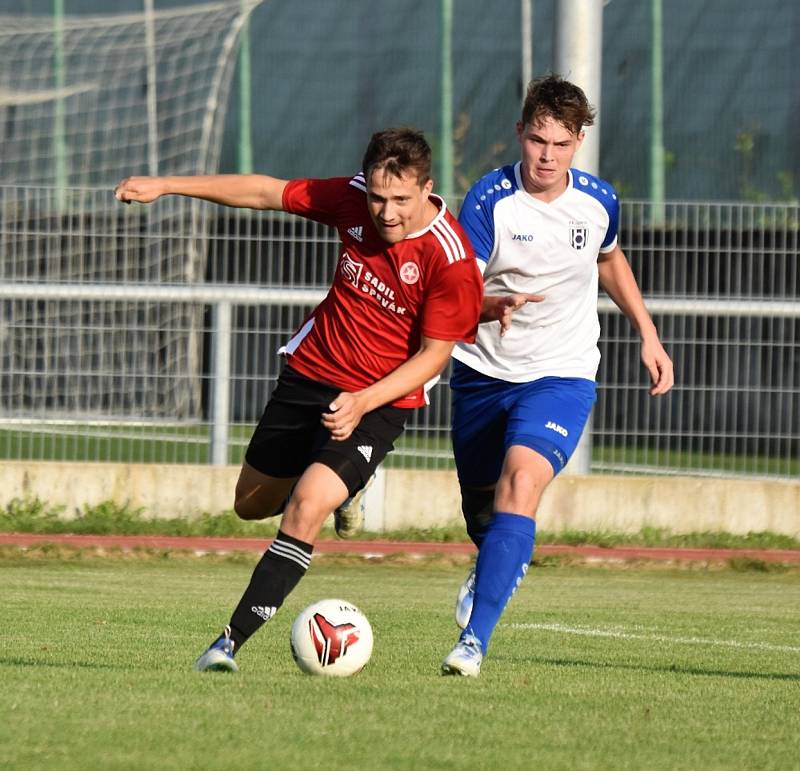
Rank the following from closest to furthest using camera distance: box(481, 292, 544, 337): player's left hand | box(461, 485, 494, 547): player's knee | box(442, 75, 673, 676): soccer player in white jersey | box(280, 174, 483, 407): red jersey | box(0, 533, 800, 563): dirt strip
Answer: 1. box(280, 174, 483, 407): red jersey
2. box(481, 292, 544, 337): player's left hand
3. box(442, 75, 673, 676): soccer player in white jersey
4. box(461, 485, 494, 547): player's knee
5. box(0, 533, 800, 563): dirt strip

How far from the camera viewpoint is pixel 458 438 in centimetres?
796

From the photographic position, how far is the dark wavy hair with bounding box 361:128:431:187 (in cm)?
652

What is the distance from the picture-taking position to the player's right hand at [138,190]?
262 inches

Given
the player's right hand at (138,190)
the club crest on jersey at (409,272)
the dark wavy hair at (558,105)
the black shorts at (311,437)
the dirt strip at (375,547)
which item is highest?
the dark wavy hair at (558,105)

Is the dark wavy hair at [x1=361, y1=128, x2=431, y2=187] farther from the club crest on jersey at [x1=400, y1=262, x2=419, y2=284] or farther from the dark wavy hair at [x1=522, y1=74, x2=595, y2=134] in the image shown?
the dark wavy hair at [x1=522, y1=74, x2=595, y2=134]

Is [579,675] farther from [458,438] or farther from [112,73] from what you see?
[112,73]

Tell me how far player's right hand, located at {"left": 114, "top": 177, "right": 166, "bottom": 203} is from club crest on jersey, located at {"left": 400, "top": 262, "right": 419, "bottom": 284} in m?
0.95

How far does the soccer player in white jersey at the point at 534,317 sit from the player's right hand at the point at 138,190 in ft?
4.63

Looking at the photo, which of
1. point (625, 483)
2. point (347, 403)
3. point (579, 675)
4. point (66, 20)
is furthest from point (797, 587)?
point (66, 20)

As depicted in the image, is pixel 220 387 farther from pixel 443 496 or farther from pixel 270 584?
pixel 270 584

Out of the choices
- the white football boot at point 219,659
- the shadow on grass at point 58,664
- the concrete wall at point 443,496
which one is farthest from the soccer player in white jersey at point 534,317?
the concrete wall at point 443,496

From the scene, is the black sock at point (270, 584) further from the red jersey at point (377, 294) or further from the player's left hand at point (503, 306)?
the player's left hand at point (503, 306)

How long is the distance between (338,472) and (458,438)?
1.36m

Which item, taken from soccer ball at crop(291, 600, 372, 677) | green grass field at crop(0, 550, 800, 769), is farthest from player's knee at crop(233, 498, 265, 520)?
soccer ball at crop(291, 600, 372, 677)
